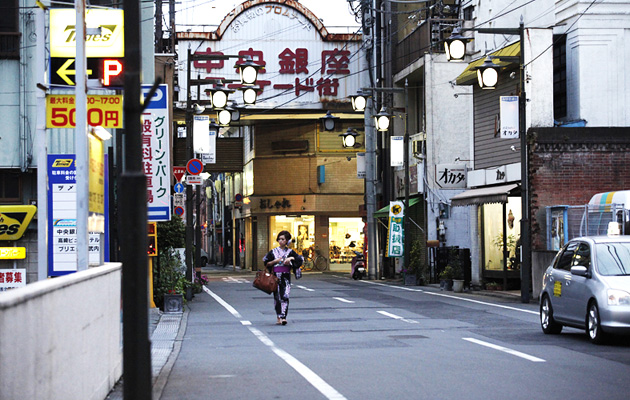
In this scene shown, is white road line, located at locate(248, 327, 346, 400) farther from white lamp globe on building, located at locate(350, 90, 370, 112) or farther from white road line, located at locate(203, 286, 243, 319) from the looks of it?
white lamp globe on building, located at locate(350, 90, 370, 112)

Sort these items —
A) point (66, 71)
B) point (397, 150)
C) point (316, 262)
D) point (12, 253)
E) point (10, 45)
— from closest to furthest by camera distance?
point (66, 71), point (10, 45), point (12, 253), point (397, 150), point (316, 262)

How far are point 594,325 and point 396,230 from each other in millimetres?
23018

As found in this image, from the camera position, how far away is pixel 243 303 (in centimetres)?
2548

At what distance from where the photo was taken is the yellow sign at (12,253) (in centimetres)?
2266

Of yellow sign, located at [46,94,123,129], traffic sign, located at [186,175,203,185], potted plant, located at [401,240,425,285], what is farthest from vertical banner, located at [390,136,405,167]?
yellow sign, located at [46,94,123,129]

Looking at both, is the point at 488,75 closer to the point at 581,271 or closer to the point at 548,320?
the point at 548,320

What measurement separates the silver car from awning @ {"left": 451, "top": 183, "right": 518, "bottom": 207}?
11.6 meters

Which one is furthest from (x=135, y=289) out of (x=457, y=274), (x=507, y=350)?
(x=457, y=274)

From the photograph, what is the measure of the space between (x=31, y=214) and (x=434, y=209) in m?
18.9

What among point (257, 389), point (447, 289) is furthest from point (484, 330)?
point (447, 289)

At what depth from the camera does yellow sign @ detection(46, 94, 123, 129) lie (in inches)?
483

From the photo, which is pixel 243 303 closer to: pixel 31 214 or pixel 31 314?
pixel 31 214

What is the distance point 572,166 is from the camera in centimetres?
2750

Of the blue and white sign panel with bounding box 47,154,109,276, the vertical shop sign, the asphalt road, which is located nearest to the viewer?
the asphalt road
